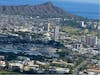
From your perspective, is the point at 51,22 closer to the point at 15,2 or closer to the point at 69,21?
the point at 69,21

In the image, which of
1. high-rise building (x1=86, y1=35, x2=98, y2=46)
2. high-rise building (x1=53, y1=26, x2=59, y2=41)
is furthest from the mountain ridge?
high-rise building (x1=86, y1=35, x2=98, y2=46)

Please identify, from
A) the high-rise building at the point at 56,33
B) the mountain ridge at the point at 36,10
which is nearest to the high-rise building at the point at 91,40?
the high-rise building at the point at 56,33

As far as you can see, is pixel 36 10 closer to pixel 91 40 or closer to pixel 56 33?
pixel 56 33

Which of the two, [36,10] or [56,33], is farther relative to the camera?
[36,10]

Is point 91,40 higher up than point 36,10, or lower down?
lower down

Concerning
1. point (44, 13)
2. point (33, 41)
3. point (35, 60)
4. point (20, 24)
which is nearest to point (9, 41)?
point (33, 41)

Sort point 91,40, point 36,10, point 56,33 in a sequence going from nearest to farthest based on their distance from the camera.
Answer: point 91,40 < point 56,33 < point 36,10

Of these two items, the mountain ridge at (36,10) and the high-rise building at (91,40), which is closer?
the high-rise building at (91,40)

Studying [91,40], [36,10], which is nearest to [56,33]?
[91,40]

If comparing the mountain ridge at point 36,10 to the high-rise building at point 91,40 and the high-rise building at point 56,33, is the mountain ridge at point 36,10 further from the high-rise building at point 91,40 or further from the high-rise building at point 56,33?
the high-rise building at point 91,40

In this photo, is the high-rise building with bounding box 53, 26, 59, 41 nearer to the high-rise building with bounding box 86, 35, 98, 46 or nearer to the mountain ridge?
the high-rise building with bounding box 86, 35, 98, 46

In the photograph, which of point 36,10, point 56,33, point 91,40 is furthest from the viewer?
point 36,10
